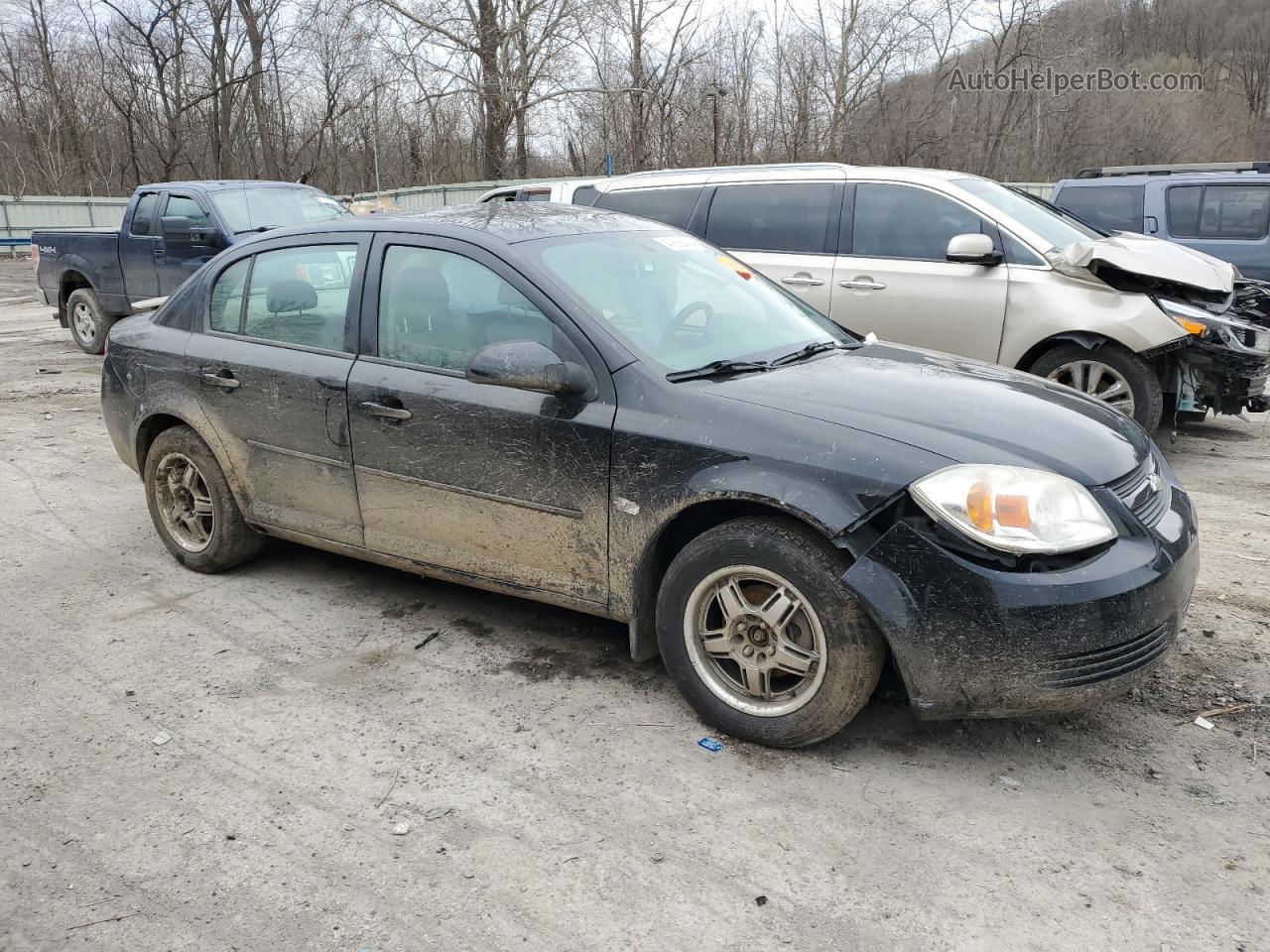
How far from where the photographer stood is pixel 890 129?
29344 mm

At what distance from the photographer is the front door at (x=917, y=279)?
6.64m

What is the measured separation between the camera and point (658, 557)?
11.0 ft

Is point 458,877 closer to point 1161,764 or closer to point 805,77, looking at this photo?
point 1161,764

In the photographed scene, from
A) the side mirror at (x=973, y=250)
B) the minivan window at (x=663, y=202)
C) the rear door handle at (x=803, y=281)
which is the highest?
the minivan window at (x=663, y=202)

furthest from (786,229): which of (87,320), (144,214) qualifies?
(87,320)

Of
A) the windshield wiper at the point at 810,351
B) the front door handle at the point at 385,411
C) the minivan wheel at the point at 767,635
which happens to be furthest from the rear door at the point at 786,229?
the minivan wheel at the point at 767,635

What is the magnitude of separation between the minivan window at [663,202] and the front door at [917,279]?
4.23ft

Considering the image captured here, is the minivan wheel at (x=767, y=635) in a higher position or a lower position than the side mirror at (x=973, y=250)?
lower

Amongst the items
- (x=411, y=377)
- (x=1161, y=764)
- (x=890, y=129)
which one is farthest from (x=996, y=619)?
(x=890, y=129)

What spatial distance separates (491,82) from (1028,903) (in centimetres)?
2773

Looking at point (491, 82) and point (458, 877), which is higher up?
point (491, 82)

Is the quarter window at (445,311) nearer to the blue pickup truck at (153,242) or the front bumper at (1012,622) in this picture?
the front bumper at (1012,622)

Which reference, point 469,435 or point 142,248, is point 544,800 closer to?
point 469,435

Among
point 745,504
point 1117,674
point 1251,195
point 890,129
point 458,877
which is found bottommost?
point 458,877
